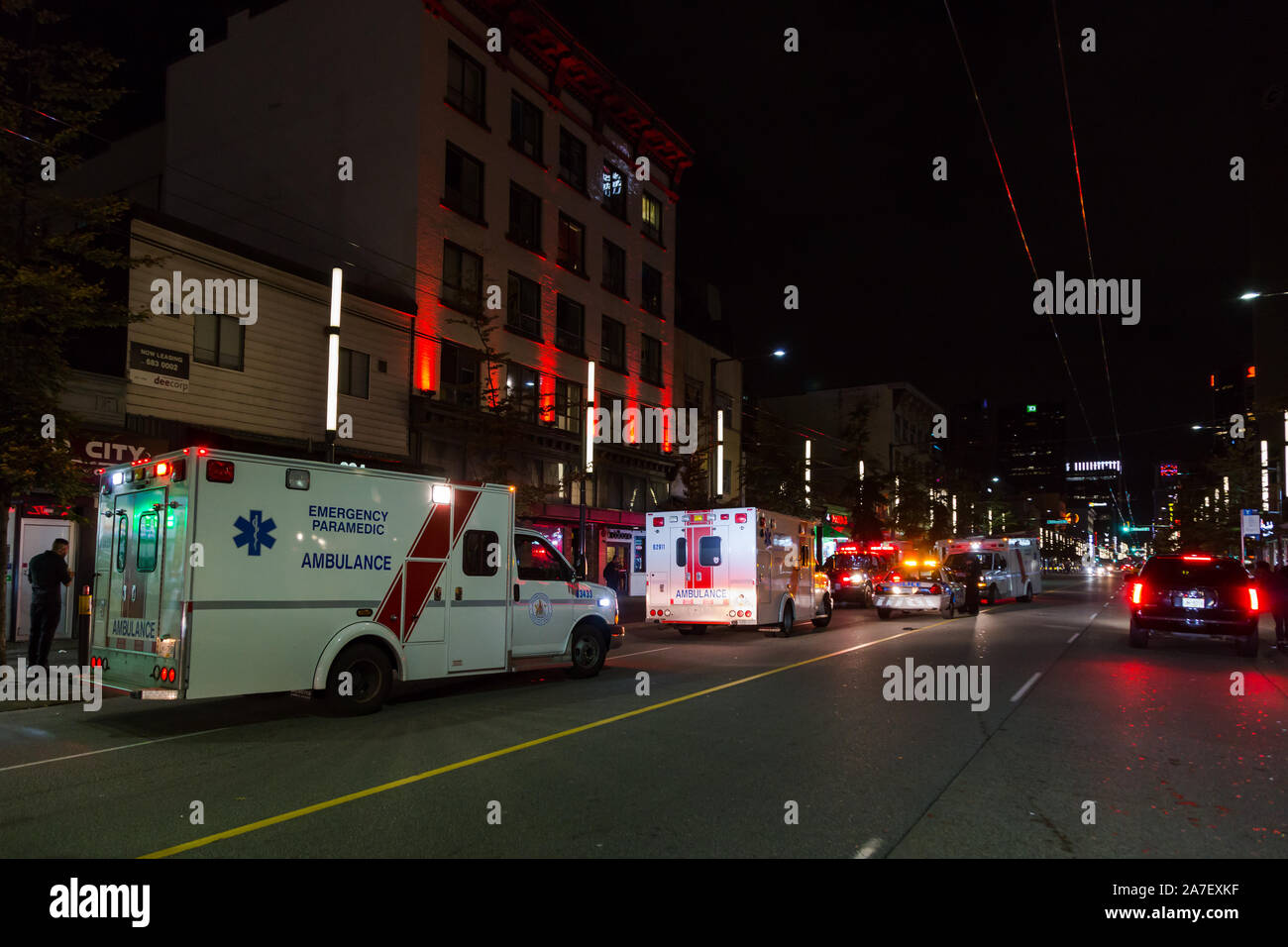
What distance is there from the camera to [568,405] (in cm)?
3142

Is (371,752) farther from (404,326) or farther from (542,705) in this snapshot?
(404,326)

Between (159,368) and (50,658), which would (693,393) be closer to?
(159,368)

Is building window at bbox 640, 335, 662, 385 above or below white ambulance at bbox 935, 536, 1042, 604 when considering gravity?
above

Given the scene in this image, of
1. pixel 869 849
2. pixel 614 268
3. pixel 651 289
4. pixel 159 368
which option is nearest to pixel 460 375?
pixel 159 368

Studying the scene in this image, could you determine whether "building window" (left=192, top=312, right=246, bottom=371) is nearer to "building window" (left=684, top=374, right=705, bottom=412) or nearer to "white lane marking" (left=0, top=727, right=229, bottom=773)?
"white lane marking" (left=0, top=727, right=229, bottom=773)

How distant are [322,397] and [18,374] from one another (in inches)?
430

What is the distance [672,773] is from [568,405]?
2509 cm

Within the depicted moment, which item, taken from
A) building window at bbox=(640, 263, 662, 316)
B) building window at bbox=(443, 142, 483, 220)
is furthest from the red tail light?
building window at bbox=(640, 263, 662, 316)

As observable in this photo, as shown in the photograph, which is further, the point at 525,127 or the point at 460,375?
the point at 525,127

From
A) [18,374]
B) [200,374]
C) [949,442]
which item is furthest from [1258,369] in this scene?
[18,374]

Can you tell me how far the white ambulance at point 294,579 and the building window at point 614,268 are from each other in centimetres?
2489

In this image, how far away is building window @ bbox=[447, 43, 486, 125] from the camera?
27.4 meters

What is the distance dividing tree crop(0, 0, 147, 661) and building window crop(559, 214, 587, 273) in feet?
66.7

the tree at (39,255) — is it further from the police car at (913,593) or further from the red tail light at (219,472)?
the police car at (913,593)
